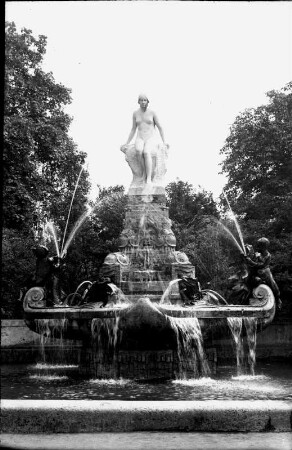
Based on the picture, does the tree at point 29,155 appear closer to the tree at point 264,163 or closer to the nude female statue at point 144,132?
the nude female statue at point 144,132

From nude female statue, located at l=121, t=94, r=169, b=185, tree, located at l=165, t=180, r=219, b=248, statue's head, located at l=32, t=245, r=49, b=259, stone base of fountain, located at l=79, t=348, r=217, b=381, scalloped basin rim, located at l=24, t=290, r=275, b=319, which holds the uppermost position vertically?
tree, located at l=165, t=180, r=219, b=248

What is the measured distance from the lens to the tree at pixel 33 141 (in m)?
22.2

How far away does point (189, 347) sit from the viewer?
10.6 meters

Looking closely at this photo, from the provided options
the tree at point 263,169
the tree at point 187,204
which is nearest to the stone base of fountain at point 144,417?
the tree at point 263,169

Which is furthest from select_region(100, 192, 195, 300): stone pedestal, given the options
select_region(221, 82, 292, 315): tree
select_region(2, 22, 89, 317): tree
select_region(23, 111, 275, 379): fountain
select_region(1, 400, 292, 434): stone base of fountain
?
select_region(221, 82, 292, 315): tree

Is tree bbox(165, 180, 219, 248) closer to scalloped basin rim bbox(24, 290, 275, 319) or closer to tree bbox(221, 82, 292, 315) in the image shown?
tree bbox(221, 82, 292, 315)

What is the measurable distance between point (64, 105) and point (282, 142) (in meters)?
9.20

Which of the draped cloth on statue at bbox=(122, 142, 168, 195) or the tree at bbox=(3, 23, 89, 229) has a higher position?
the tree at bbox=(3, 23, 89, 229)

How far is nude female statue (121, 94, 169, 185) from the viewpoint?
15.9 m

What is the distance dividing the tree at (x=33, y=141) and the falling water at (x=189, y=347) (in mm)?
11486

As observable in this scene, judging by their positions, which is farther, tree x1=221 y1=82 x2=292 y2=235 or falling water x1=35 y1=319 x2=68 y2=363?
tree x1=221 y1=82 x2=292 y2=235

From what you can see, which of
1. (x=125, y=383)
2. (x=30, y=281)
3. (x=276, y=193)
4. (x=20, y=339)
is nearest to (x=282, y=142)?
(x=276, y=193)

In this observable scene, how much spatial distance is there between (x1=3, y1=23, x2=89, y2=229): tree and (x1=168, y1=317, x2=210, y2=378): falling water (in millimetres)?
11486

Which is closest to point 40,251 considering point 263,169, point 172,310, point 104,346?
point 104,346
